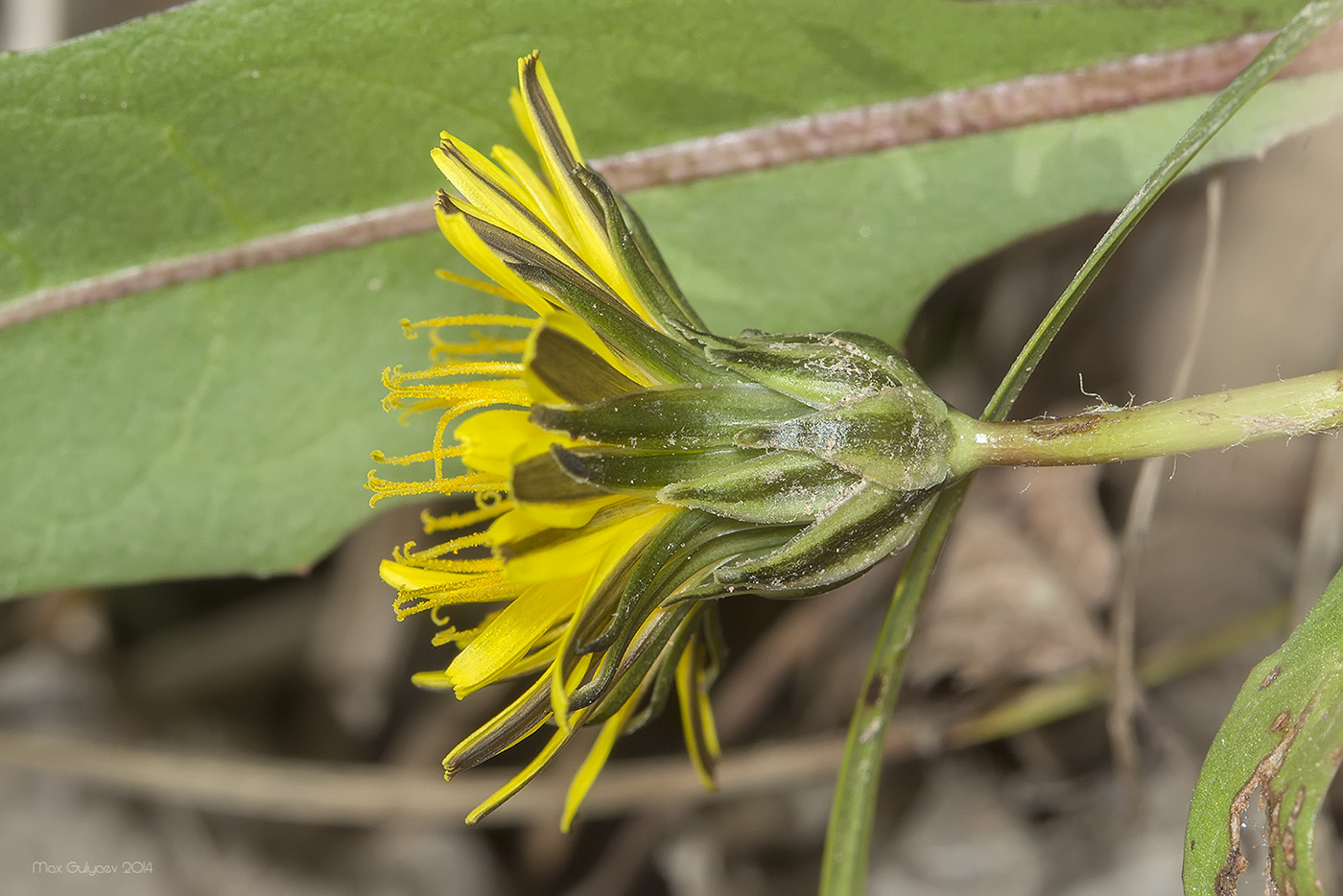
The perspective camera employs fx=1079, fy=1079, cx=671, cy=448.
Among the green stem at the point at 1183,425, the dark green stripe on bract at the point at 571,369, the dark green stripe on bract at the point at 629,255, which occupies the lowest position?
the dark green stripe on bract at the point at 571,369

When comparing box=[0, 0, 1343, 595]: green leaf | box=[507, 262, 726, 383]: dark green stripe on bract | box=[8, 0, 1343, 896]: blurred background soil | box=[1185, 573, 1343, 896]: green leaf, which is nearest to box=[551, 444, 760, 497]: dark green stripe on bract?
box=[507, 262, 726, 383]: dark green stripe on bract

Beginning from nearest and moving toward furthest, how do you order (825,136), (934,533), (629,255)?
1. (629,255)
2. (934,533)
3. (825,136)

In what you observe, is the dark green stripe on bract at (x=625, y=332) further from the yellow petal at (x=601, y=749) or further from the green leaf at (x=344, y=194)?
the green leaf at (x=344, y=194)

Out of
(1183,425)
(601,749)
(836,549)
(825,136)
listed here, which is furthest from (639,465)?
(825,136)

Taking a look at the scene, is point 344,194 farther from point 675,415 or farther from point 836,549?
point 836,549

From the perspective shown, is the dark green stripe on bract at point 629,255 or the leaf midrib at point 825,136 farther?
the leaf midrib at point 825,136

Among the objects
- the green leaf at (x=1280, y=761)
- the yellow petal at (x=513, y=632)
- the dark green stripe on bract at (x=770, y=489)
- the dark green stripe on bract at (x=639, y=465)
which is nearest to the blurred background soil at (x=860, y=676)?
the green leaf at (x=1280, y=761)

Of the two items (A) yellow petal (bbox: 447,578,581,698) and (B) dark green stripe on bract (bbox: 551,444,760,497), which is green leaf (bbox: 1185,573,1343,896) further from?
(A) yellow petal (bbox: 447,578,581,698)
